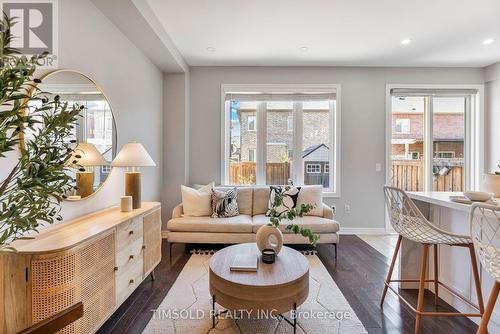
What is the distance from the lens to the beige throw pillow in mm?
3562

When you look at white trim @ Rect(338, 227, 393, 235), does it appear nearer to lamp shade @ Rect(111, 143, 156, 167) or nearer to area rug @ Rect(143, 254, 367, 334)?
area rug @ Rect(143, 254, 367, 334)

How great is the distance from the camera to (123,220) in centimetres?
200

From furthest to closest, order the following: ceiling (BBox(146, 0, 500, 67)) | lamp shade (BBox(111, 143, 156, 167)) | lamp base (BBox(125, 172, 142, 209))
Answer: ceiling (BBox(146, 0, 500, 67))
lamp base (BBox(125, 172, 142, 209))
lamp shade (BBox(111, 143, 156, 167))

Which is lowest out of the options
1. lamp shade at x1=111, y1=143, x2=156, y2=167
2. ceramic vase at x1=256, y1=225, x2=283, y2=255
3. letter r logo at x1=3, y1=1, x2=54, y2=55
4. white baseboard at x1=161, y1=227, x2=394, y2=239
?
white baseboard at x1=161, y1=227, x2=394, y2=239

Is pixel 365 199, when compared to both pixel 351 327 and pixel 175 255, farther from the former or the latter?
pixel 175 255

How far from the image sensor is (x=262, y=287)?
162 centimetres

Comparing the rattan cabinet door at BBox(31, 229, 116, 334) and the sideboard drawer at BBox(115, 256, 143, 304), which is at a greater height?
the rattan cabinet door at BBox(31, 229, 116, 334)

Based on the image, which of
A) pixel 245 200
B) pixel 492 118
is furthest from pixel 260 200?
pixel 492 118

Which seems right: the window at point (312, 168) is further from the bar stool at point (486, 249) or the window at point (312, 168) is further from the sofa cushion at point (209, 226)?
the bar stool at point (486, 249)

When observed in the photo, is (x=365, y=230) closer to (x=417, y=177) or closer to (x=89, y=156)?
(x=417, y=177)

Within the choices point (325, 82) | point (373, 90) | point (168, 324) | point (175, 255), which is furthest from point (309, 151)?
point (168, 324)

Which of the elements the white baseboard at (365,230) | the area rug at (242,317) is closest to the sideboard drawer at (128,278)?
the area rug at (242,317)

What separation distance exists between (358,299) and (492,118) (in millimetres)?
4040

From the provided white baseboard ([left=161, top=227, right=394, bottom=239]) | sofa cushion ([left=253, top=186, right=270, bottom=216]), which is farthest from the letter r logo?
white baseboard ([left=161, top=227, right=394, bottom=239])
